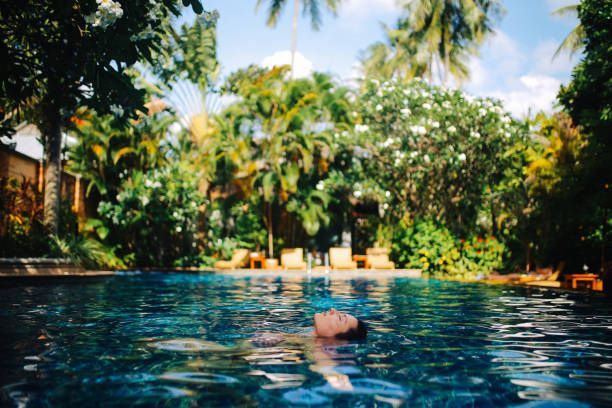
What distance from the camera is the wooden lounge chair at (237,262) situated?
21.4m

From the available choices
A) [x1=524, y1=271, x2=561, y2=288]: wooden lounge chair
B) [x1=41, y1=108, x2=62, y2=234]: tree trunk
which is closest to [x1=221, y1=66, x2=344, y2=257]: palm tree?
[x1=41, y1=108, x2=62, y2=234]: tree trunk

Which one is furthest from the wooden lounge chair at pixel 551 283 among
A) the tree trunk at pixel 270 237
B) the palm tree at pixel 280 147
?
the tree trunk at pixel 270 237

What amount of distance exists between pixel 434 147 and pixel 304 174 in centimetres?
480

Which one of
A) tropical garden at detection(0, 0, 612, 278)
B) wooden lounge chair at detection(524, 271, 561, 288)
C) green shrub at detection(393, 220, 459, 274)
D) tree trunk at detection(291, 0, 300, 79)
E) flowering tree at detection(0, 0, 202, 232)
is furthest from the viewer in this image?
tree trunk at detection(291, 0, 300, 79)

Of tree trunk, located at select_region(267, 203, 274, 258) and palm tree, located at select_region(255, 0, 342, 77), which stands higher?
palm tree, located at select_region(255, 0, 342, 77)

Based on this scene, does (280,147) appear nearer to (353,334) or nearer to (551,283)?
(551,283)

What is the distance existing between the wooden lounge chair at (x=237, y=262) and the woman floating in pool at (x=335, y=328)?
50.6ft

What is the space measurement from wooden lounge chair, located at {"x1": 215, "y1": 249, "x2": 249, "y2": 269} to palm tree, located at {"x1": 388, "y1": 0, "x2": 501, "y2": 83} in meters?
14.0

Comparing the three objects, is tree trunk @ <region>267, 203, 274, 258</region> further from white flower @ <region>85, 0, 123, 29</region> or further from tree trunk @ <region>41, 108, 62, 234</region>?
white flower @ <region>85, 0, 123, 29</region>

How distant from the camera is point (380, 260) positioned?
20.6 metres

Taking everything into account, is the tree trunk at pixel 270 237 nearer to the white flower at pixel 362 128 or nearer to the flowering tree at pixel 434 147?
the flowering tree at pixel 434 147

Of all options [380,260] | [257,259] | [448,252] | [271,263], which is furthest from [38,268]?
[448,252]

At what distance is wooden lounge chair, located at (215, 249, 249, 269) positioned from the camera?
70.2 feet

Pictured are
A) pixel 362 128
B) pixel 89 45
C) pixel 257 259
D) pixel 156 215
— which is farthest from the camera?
pixel 257 259
